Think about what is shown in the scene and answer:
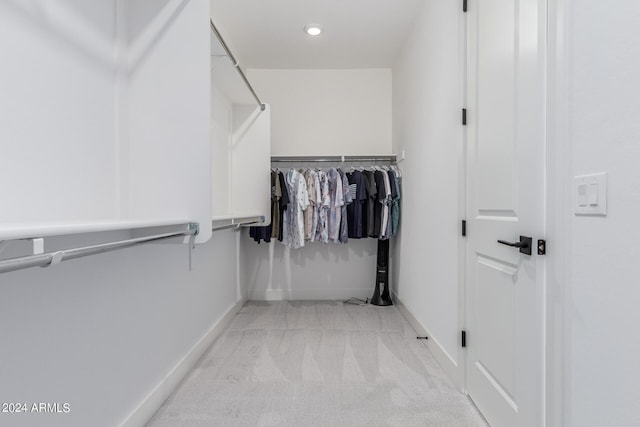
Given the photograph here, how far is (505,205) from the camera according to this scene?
1.52m

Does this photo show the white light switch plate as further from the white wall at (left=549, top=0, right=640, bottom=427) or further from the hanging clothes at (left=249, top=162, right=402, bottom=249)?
the hanging clothes at (left=249, top=162, right=402, bottom=249)

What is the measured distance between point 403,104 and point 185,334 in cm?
277

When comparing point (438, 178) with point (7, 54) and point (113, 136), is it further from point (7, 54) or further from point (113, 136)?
point (7, 54)

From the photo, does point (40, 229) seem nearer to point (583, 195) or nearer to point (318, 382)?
point (583, 195)

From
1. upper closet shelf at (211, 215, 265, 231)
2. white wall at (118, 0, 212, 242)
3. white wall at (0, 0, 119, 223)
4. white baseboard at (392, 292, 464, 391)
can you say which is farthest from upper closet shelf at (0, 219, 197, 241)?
white baseboard at (392, 292, 464, 391)

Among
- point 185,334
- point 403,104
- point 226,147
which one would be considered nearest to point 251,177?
point 226,147

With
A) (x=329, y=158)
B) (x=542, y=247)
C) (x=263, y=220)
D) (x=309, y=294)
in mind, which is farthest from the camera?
(x=309, y=294)

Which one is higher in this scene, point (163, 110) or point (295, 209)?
point (163, 110)

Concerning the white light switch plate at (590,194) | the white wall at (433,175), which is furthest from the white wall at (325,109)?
the white light switch plate at (590,194)

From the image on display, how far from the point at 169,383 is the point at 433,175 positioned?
6.96ft

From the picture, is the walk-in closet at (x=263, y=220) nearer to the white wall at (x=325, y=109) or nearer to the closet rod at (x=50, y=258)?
the closet rod at (x=50, y=258)

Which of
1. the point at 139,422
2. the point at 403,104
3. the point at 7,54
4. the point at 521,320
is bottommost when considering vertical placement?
the point at 139,422

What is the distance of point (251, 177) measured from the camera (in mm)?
3027

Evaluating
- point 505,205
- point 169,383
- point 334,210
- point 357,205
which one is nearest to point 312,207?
point 334,210
